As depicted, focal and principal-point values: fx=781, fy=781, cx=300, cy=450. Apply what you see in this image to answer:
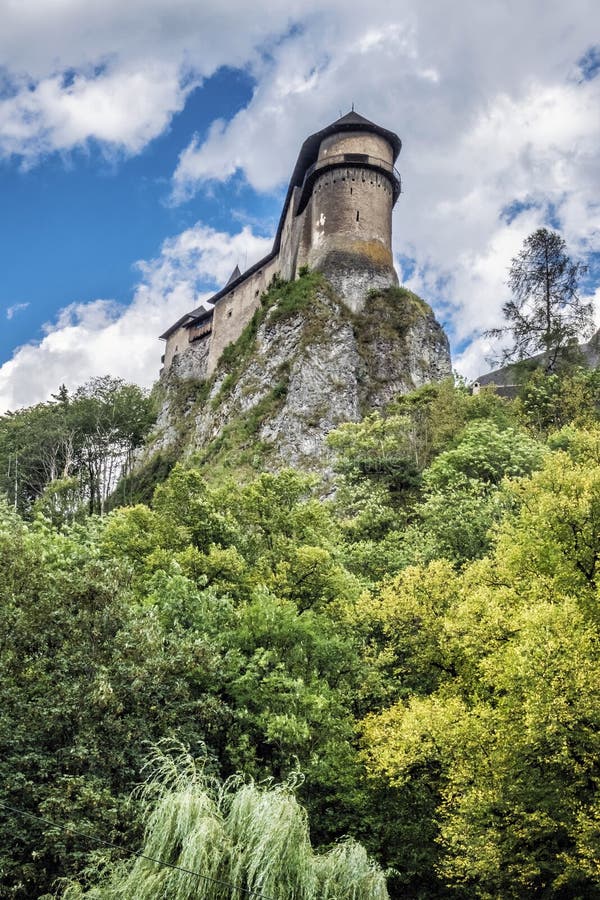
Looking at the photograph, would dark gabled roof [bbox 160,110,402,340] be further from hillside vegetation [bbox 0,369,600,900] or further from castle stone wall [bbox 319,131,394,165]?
hillside vegetation [bbox 0,369,600,900]

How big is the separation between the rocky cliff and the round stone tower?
4.76 feet

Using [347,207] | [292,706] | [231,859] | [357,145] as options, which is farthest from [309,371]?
[231,859]

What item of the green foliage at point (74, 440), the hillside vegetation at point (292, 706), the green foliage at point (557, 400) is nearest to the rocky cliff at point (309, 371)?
the green foliage at point (74, 440)

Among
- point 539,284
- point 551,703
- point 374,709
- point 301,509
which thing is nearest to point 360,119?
point 539,284

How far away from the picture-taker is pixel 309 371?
1922 inches

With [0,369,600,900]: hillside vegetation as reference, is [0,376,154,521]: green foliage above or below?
above

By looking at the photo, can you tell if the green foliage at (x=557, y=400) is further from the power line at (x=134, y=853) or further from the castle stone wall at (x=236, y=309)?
the power line at (x=134, y=853)

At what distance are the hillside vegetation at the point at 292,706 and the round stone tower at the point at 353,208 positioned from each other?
99.8 feet

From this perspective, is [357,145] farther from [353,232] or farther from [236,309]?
[236,309]

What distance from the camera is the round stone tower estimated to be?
176 feet

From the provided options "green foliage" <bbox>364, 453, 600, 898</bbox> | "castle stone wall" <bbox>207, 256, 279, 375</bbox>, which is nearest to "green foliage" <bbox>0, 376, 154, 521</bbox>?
"castle stone wall" <bbox>207, 256, 279, 375</bbox>

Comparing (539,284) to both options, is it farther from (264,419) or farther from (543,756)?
(543,756)

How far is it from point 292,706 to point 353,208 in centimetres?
4329

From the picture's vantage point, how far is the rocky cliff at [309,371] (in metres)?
46.4
